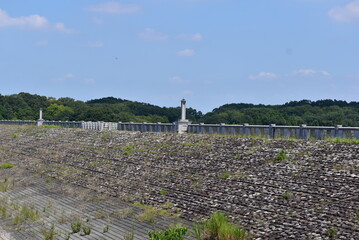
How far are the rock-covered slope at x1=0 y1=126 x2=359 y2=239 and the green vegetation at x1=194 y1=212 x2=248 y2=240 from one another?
83cm

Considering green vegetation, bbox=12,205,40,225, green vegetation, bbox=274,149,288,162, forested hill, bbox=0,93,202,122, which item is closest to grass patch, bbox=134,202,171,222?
green vegetation, bbox=12,205,40,225

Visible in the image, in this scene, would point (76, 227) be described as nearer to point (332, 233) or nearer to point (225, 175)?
point (225, 175)

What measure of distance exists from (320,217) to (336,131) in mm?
8754

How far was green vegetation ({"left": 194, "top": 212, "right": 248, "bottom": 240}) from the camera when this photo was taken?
14.1 m

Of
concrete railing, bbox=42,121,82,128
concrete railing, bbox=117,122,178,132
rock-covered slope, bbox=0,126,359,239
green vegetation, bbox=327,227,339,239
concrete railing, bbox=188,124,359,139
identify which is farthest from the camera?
concrete railing, bbox=42,121,82,128

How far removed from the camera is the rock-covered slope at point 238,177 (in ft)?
49.8

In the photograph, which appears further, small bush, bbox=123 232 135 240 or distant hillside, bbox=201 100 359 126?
distant hillside, bbox=201 100 359 126

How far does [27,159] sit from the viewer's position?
1494 inches

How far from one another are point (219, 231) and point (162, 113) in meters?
138

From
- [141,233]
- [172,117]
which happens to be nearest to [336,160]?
[141,233]

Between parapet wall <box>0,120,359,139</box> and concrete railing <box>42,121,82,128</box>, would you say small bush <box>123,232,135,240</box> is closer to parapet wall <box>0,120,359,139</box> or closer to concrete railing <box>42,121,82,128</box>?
parapet wall <box>0,120,359,139</box>

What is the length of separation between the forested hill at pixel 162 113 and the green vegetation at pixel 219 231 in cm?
6467

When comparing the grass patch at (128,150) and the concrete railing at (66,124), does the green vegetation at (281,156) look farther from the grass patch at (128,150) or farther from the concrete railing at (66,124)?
the concrete railing at (66,124)

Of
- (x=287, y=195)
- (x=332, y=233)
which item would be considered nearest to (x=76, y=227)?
(x=287, y=195)
